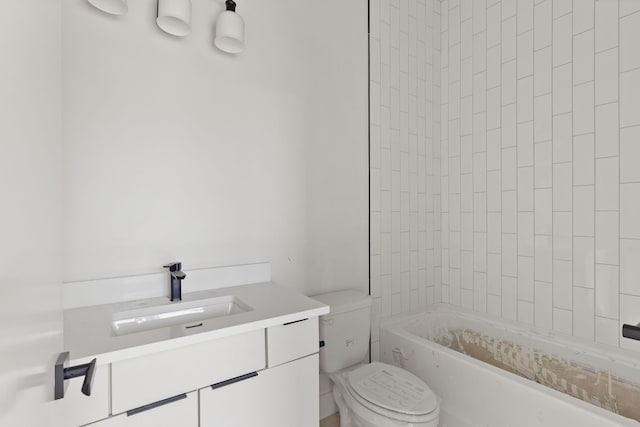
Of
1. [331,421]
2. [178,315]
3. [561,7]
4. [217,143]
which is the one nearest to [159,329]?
[178,315]

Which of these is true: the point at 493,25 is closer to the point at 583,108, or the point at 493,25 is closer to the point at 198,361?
the point at 583,108

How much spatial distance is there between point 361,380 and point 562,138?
5.83ft

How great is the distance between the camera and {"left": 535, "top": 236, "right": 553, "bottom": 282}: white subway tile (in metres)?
1.92

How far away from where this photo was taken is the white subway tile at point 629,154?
1.60 meters

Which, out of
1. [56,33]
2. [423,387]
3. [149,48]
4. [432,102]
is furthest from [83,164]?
[432,102]

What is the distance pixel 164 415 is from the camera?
0.91m

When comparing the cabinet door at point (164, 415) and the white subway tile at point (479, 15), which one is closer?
the cabinet door at point (164, 415)

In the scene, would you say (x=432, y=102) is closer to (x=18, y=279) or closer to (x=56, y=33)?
(x=56, y=33)

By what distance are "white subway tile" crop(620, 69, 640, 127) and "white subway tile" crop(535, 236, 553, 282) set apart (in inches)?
→ 28.3

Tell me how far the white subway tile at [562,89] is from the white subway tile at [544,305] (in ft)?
3.45

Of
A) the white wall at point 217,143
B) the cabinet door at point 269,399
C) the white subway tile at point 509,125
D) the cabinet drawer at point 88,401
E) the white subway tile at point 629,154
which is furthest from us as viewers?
the white subway tile at point 509,125

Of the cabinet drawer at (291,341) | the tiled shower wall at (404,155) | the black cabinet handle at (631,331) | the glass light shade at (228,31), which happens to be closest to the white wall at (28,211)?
the cabinet drawer at (291,341)

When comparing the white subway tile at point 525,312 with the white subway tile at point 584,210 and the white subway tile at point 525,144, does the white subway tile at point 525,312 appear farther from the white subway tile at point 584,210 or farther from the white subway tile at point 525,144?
the white subway tile at point 525,144

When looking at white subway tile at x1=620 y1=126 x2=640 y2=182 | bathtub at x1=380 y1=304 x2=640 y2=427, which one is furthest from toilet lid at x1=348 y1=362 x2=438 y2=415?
white subway tile at x1=620 y1=126 x2=640 y2=182
